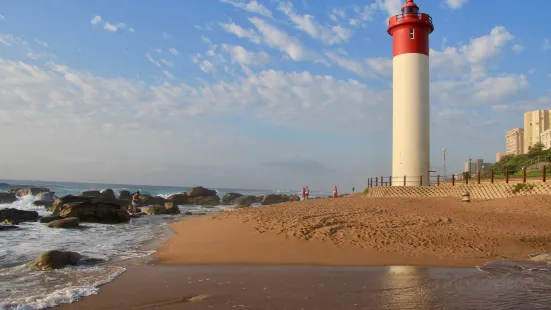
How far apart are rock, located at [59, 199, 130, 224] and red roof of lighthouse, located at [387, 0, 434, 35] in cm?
1927

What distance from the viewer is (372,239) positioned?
10.9 meters

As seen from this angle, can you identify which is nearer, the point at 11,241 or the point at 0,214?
the point at 11,241

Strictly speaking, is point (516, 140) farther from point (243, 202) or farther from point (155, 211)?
point (155, 211)

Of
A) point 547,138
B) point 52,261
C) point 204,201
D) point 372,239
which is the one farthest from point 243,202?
point 547,138

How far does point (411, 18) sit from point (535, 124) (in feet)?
365

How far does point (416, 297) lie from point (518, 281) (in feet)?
7.90

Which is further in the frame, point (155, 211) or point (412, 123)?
point (155, 211)

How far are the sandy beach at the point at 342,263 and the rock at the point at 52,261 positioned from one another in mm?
1590

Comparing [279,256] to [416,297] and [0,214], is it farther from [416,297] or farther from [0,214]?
[0,214]

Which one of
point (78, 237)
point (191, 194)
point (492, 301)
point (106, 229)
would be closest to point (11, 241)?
point (78, 237)

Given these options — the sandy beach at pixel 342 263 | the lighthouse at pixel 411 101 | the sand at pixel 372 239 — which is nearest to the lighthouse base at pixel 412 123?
the lighthouse at pixel 411 101

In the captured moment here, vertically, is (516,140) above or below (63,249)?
above

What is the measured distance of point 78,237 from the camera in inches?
549

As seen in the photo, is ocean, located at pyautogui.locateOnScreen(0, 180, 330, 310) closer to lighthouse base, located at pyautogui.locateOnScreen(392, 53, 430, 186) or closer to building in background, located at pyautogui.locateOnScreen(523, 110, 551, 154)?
lighthouse base, located at pyautogui.locateOnScreen(392, 53, 430, 186)
